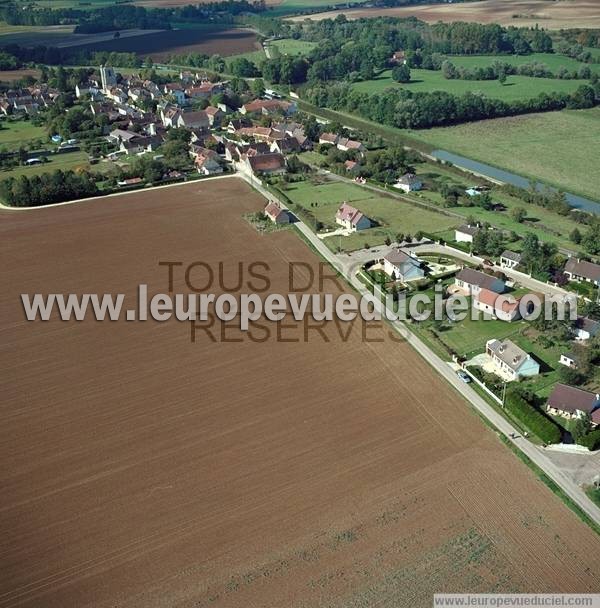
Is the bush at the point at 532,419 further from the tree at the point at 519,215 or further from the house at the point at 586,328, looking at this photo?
the tree at the point at 519,215

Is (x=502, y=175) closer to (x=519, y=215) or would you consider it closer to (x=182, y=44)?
(x=519, y=215)

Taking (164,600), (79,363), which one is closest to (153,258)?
(79,363)

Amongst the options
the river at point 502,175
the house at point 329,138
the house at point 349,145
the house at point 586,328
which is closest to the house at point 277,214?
the house at point 349,145

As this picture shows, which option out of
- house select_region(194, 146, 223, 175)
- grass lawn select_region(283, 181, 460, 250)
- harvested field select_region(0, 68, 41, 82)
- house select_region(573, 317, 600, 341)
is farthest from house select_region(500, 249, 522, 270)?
harvested field select_region(0, 68, 41, 82)

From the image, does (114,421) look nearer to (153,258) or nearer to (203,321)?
(203,321)

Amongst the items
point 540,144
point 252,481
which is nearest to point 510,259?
point 252,481
